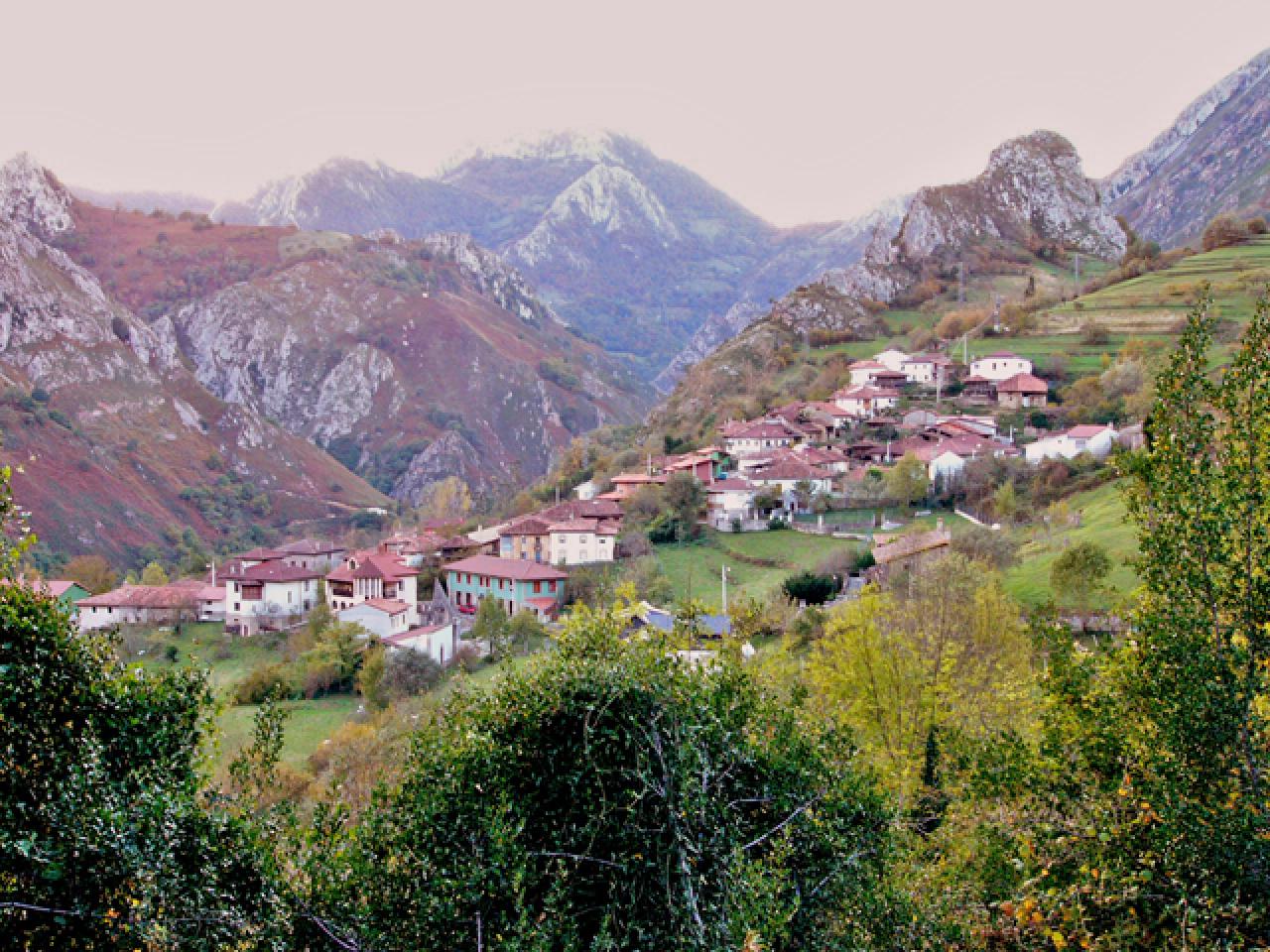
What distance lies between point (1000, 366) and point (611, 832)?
75.7 m

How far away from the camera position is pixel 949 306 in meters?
104

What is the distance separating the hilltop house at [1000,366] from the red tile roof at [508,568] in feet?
148

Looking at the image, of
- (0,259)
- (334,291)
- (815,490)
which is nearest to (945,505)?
(815,490)

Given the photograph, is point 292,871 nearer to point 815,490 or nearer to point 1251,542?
point 1251,542

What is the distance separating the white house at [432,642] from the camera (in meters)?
41.4

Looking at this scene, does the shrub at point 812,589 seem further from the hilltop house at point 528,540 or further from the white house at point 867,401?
the white house at point 867,401

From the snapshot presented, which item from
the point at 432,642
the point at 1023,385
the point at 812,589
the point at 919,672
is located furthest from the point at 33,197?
the point at 919,672

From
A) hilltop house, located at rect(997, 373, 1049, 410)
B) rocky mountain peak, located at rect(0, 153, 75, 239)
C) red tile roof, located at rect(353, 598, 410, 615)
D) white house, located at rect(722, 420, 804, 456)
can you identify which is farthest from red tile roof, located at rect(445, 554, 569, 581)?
rocky mountain peak, located at rect(0, 153, 75, 239)

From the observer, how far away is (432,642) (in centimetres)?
4212

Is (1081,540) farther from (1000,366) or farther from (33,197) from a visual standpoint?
(33,197)

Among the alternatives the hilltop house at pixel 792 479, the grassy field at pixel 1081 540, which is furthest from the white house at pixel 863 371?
the grassy field at pixel 1081 540

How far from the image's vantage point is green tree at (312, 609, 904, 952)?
19.6 feet

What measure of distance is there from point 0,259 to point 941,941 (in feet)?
420

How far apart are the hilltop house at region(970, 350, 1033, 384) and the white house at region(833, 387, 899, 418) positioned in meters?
7.92
